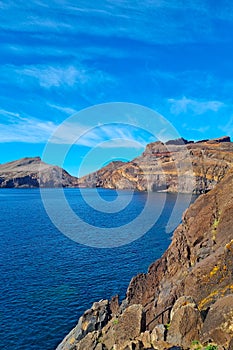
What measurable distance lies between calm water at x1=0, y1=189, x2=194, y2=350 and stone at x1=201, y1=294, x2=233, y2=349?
22.4 m

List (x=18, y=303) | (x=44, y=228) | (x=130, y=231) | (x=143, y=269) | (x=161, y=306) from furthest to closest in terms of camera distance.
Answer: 1. (x=44, y=228)
2. (x=130, y=231)
3. (x=143, y=269)
4. (x=18, y=303)
5. (x=161, y=306)

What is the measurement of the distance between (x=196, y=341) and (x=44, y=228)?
3433 inches

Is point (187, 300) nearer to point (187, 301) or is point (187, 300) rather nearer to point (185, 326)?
point (187, 301)

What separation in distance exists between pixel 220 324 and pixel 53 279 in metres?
39.0

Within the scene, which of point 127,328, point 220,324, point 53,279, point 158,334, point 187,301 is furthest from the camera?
point 53,279

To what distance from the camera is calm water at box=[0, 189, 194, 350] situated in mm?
36384

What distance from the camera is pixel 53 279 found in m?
50.5

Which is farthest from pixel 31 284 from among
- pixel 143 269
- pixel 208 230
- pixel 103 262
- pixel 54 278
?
pixel 208 230

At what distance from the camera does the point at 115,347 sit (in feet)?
65.5

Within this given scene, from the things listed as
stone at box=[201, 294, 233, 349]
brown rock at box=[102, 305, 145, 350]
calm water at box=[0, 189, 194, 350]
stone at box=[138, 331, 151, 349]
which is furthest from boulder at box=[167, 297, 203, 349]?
calm water at box=[0, 189, 194, 350]

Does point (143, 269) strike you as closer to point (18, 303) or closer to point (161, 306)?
point (18, 303)

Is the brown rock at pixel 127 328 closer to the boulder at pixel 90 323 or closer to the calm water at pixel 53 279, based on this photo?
the boulder at pixel 90 323

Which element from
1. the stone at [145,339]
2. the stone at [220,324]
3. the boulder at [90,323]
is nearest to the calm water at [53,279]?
the boulder at [90,323]

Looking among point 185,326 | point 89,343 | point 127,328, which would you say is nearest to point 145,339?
point 127,328
